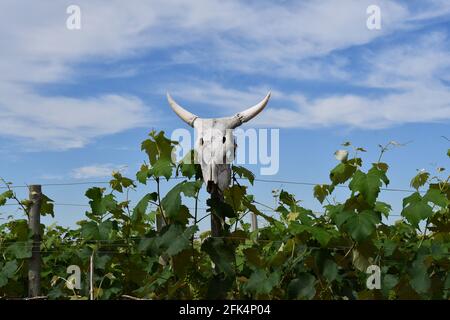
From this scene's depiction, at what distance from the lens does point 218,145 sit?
15.8 feet

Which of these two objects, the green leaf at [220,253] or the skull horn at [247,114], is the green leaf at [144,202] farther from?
the skull horn at [247,114]

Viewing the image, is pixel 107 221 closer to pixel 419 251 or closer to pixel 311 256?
pixel 311 256

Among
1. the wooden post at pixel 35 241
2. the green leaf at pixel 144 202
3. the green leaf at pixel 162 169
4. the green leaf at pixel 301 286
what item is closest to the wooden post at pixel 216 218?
the green leaf at pixel 162 169

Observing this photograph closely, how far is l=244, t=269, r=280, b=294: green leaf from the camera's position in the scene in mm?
4571

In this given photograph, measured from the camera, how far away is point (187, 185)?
466cm

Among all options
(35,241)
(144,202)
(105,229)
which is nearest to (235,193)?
(144,202)

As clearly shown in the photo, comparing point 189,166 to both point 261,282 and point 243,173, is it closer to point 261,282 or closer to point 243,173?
point 243,173

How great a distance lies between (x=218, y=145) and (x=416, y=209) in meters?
1.34

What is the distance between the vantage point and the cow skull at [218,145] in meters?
4.76

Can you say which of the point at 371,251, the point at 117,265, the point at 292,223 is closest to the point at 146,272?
the point at 117,265

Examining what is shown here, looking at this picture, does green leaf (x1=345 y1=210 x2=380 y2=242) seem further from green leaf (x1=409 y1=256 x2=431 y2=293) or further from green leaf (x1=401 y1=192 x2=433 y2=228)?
green leaf (x1=409 y1=256 x2=431 y2=293)
